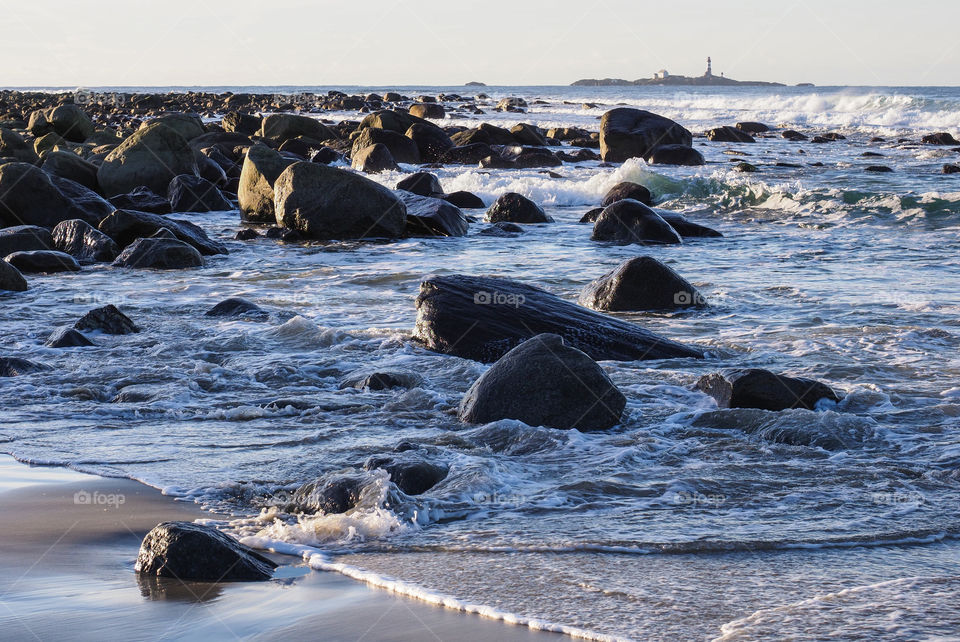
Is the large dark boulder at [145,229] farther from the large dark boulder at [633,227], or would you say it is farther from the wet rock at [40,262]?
Result: the large dark boulder at [633,227]

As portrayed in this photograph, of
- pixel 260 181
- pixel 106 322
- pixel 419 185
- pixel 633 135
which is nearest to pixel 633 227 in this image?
pixel 419 185

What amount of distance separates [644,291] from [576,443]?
3425 millimetres

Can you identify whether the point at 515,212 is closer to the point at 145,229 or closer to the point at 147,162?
the point at 145,229

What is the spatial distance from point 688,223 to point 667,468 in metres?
8.82

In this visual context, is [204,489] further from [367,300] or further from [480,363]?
[367,300]

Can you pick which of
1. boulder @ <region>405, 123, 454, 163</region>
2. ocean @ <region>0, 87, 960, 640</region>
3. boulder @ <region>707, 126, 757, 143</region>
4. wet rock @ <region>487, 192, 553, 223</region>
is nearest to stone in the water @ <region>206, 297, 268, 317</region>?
ocean @ <region>0, 87, 960, 640</region>

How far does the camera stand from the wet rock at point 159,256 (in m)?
10.4

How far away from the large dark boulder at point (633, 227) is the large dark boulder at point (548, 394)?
709 cm

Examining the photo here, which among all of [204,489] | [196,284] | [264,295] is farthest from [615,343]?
[196,284]

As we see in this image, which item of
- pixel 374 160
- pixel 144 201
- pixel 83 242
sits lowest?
pixel 83 242

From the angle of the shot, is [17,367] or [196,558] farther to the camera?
[17,367]

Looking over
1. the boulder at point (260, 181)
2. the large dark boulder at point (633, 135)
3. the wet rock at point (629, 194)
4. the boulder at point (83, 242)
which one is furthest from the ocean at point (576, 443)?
the large dark boulder at point (633, 135)

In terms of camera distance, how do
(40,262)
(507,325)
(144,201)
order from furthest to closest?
(144,201) → (40,262) → (507,325)

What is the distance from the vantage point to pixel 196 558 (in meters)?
2.88
